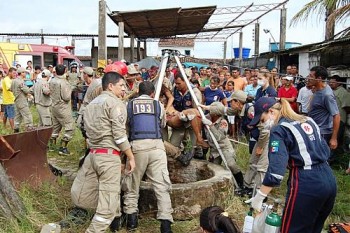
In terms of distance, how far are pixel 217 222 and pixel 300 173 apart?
759 mm

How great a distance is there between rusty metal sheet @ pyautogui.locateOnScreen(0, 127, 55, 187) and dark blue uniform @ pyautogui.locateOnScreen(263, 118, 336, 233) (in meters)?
3.77

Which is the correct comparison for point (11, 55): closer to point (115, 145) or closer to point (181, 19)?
point (181, 19)

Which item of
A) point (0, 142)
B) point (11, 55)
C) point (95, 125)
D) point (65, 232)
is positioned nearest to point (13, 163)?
point (0, 142)

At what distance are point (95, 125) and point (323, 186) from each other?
2246mm

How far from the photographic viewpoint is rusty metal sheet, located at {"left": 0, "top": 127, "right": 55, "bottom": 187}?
5797mm

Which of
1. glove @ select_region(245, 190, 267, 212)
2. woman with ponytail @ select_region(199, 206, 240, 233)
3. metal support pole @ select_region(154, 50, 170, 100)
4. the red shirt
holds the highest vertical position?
metal support pole @ select_region(154, 50, 170, 100)

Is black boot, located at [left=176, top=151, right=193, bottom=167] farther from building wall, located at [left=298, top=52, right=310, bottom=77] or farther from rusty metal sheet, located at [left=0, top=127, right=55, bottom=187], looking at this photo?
building wall, located at [left=298, top=52, right=310, bottom=77]

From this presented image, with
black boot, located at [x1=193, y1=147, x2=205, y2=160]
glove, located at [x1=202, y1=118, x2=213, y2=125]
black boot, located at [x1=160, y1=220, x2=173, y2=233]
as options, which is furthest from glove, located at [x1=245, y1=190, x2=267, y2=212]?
black boot, located at [x1=193, y1=147, x2=205, y2=160]

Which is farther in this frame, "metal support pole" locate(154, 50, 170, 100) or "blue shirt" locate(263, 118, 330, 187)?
"metal support pole" locate(154, 50, 170, 100)

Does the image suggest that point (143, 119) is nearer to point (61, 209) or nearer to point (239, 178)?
point (61, 209)

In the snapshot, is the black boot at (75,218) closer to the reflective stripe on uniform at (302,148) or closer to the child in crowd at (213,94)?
the reflective stripe on uniform at (302,148)

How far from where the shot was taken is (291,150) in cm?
315

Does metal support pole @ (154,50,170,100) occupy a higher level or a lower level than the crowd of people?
higher

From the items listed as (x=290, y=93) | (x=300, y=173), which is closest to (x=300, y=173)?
(x=300, y=173)
